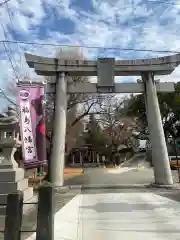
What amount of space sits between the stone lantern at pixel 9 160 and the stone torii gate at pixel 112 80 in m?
4.81

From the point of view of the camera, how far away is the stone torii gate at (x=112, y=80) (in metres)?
13.2

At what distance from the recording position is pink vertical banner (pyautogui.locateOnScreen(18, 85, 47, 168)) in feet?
29.2

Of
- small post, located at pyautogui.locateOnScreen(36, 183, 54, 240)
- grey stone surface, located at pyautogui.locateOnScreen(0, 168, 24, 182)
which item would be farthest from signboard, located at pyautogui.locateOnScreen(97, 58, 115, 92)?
small post, located at pyautogui.locateOnScreen(36, 183, 54, 240)

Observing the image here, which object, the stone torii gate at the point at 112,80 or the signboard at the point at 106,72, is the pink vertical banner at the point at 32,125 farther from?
the signboard at the point at 106,72

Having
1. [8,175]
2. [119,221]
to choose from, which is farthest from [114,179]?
[119,221]

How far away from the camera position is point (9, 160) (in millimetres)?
7863

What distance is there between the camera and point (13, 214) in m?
4.16

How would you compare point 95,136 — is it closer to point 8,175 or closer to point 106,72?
point 106,72

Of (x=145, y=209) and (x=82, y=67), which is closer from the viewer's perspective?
(x=145, y=209)

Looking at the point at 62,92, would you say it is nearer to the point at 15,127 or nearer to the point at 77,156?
the point at 15,127

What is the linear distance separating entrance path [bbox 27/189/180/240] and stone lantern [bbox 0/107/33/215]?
5.56 feet

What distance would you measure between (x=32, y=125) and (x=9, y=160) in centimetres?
183

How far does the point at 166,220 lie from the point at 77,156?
4094 centimetres

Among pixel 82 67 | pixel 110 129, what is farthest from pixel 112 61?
pixel 110 129
